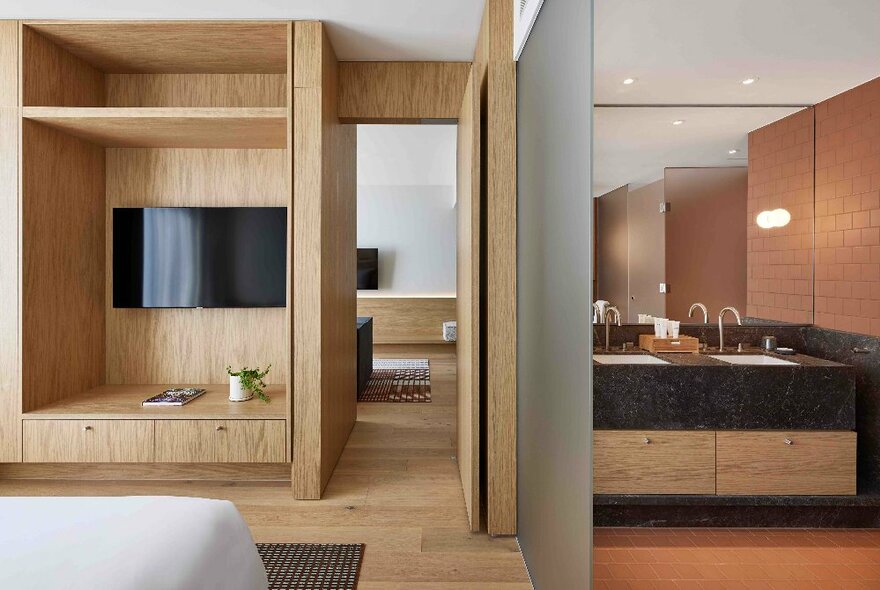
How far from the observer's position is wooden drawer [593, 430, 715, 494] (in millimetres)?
2477

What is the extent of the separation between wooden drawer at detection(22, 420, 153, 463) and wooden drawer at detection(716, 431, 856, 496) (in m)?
2.75

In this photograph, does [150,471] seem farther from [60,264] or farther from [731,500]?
[731,500]

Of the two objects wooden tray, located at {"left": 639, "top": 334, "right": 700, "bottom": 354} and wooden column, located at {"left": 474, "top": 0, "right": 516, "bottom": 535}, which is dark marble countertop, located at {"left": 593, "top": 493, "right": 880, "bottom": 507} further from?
wooden tray, located at {"left": 639, "top": 334, "right": 700, "bottom": 354}

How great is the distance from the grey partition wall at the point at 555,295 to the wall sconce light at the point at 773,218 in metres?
1.23

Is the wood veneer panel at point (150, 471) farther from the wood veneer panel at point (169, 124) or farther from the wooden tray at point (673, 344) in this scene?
the wooden tray at point (673, 344)

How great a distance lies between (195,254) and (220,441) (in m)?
1.13

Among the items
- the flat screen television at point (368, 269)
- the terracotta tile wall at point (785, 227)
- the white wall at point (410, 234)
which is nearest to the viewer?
the terracotta tile wall at point (785, 227)

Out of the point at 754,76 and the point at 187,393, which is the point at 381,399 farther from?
the point at 754,76

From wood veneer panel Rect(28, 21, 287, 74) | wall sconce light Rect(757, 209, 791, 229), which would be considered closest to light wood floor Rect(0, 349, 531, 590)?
wall sconce light Rect(757, 209, 791, 229)

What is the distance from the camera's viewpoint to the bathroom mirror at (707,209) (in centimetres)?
261

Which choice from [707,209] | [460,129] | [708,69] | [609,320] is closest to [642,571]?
[609,320]

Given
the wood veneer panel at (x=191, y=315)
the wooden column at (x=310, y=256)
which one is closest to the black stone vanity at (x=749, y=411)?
the wooden column at (x=310, y=256)

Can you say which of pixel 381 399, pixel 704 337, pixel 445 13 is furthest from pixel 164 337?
pixel 704 337

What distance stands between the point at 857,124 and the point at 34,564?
9.85ft
